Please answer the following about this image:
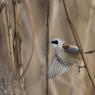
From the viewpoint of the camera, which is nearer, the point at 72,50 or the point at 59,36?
the point at 72,50

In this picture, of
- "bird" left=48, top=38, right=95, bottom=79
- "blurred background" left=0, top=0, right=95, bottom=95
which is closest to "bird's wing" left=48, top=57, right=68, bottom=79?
"bird" left=48, top=38, right=95, bottom=79

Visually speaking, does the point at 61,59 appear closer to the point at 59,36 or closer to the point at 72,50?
the point at 72,50

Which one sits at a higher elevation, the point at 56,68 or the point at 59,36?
the point at 59,36

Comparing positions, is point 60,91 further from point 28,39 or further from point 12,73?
point 12,73

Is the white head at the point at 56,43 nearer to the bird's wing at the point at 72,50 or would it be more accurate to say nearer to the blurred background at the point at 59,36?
the bird's wing at the point at 72,50

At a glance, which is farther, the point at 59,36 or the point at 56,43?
the point at 59,36

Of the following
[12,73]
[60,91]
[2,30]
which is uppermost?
[2,30]

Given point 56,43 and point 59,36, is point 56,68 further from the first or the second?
point 59,36

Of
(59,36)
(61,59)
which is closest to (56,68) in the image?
(61,59)

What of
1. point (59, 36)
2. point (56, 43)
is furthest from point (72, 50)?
point (59, 36)

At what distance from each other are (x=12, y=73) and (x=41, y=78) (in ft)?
1.99

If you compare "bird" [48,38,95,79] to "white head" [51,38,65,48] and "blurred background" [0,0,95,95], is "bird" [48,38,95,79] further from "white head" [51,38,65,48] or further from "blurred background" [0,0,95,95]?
"blurred background" [0,0,95,95]

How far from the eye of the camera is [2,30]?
55.0 inches

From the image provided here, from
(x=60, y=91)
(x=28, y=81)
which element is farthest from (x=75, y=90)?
(x=28, y=81)
